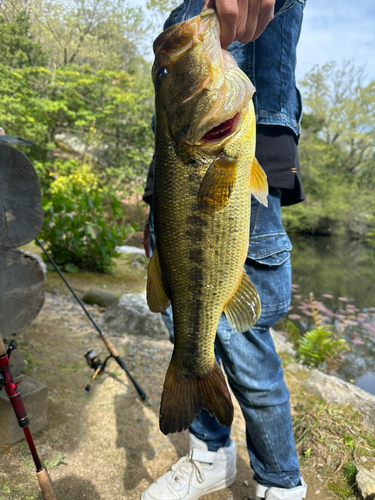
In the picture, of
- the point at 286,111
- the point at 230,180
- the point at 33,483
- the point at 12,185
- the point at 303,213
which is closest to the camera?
the point at 230,180

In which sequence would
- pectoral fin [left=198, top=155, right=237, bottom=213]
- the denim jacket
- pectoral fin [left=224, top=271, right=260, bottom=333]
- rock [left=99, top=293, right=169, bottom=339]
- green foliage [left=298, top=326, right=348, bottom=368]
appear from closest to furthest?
pectoral fin [left=198, top=155, right=237, bottom=213] < pectoral fin [left=224, top=271, right=260, bottom=333] < the denim jacket < rock [left=99, top=293, right=169, bottom=339] < green foliage [left=298, top=326, right=348, bottom=368]

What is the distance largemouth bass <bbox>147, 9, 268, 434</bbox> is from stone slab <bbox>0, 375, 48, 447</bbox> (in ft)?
5.30

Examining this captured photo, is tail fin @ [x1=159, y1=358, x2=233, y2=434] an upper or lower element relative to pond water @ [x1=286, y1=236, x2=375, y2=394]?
upper

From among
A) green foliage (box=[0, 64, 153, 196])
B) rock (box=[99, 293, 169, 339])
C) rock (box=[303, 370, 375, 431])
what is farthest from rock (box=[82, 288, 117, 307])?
green foliage (box=[0, 64, 153, 196])

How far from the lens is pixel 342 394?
367cm

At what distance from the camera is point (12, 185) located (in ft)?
8.46

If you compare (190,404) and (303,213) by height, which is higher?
(190,404)

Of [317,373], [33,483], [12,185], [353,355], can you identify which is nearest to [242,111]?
[12,185]

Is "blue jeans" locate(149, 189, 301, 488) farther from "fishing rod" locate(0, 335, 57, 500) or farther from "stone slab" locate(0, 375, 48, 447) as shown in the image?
"stone slab" locate(0, 375, 48, 447)

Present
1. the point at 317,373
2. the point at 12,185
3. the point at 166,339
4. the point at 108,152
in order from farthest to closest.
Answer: the point at 108,152, the point at 166,339, the point at 317,373, the point at 12,185

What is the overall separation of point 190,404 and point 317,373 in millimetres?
3280

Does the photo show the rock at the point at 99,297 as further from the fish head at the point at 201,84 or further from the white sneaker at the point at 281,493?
the fish head at the point at 201,84

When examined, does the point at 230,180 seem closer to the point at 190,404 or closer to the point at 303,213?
the point at 190,404

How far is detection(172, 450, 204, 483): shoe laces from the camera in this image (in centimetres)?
219
